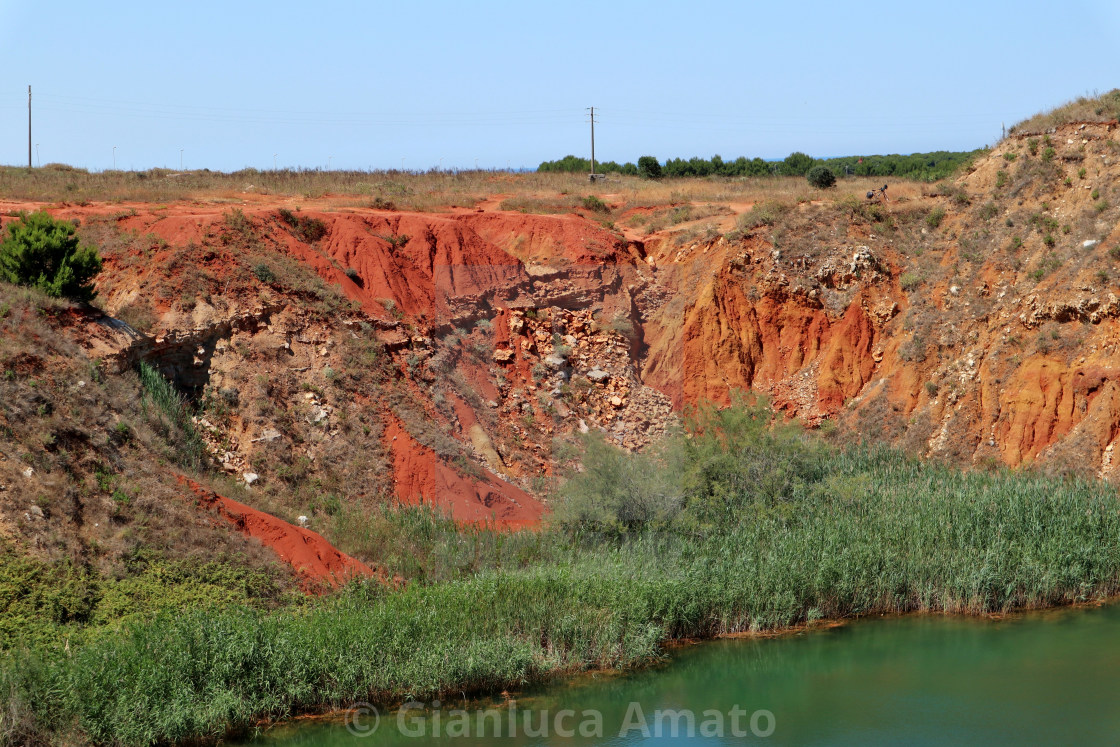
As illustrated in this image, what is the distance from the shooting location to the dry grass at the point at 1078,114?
26.0 metres

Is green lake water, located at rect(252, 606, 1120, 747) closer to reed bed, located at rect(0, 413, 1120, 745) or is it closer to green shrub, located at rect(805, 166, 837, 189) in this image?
reed bed, located at rect(0, 413, 1120, 745)

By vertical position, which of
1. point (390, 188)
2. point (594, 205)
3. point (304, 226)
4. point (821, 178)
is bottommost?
point (304, 226)

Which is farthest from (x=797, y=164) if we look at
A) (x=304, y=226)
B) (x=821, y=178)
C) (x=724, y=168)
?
(x=304, y=226)

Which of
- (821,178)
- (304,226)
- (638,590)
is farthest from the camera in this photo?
(821,178)

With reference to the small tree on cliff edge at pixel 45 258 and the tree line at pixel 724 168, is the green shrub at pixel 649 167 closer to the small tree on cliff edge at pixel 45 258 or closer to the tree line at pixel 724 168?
the tree line at pixel 724 168

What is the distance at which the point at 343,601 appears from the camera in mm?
13992

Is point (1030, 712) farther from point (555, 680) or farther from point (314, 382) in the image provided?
point (314, 382)

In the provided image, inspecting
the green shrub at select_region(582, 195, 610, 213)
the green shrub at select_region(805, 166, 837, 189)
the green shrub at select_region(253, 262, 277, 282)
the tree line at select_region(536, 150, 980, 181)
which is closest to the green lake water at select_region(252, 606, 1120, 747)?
the green shrub at select_region(253, 262, 277, 282)

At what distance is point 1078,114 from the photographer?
26.4 m

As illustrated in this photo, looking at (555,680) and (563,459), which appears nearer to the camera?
(555,680)

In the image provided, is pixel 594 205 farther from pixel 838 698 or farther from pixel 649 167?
pixel 838 698

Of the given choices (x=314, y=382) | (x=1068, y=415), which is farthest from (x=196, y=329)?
(x=1068, y=415)

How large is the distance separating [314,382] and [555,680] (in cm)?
903

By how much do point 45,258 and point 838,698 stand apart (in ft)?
48.7
